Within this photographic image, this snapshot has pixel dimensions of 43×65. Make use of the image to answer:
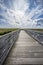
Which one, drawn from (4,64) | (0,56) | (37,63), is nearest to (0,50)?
(0,56)

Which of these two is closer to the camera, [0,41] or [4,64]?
[0,41]

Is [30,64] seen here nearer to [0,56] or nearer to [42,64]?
[42,64]

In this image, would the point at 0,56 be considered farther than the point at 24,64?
No

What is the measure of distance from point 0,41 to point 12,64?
1.25 meters

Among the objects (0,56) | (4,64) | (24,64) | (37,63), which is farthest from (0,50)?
(37,63)

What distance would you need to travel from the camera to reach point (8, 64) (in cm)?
540

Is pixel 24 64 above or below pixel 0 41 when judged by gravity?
below

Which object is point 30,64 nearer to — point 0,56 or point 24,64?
point 24,64

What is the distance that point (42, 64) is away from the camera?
5.40m

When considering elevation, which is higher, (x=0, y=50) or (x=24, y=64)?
(x=0, y=50)

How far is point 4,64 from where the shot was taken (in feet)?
17.6

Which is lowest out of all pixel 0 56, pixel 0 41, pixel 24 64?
pixel 24 64

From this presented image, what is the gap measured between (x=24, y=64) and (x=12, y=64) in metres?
0.47

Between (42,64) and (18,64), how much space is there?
931mm
